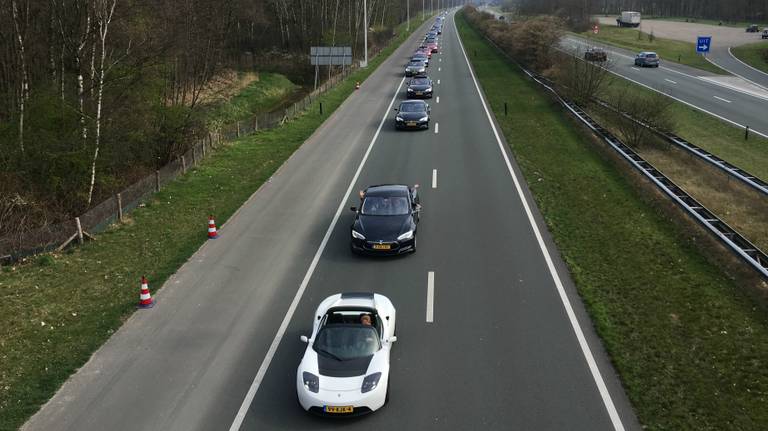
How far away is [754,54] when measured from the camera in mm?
68250

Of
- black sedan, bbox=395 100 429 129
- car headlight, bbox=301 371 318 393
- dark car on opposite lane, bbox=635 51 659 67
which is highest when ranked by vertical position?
dark car on opposite lane, bbox=635 51 659 67

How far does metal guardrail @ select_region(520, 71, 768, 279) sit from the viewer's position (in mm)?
14414

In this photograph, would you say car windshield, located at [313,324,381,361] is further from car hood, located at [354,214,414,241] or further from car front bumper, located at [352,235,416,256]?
car hood, located at [354,214,414,241]

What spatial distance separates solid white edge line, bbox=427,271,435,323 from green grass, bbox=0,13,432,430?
653cm

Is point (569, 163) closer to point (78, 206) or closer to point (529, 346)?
point (529, 346)

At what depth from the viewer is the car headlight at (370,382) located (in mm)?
9766

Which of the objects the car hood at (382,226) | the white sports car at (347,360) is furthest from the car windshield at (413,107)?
the white sports car at (347,360)

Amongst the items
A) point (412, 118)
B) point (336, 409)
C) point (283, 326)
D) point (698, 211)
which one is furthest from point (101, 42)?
point (698, 211)

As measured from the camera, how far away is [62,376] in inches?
437

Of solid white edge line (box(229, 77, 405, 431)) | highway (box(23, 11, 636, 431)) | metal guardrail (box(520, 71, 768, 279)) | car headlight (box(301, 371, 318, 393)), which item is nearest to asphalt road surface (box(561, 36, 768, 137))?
metal guardrail (box(520, 71, 768, 279))

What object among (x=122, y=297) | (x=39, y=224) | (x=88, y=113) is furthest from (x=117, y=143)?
(x=122, y=297)

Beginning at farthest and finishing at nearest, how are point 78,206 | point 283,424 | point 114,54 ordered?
point 114,54, point 78,206, point 283,424

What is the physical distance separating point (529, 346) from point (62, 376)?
867 centimetres

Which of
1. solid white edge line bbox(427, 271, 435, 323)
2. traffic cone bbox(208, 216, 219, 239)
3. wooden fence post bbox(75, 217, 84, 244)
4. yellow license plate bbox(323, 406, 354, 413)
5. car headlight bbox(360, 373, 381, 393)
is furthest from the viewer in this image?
traffic cone bbox(208, 216, 219, 239)
